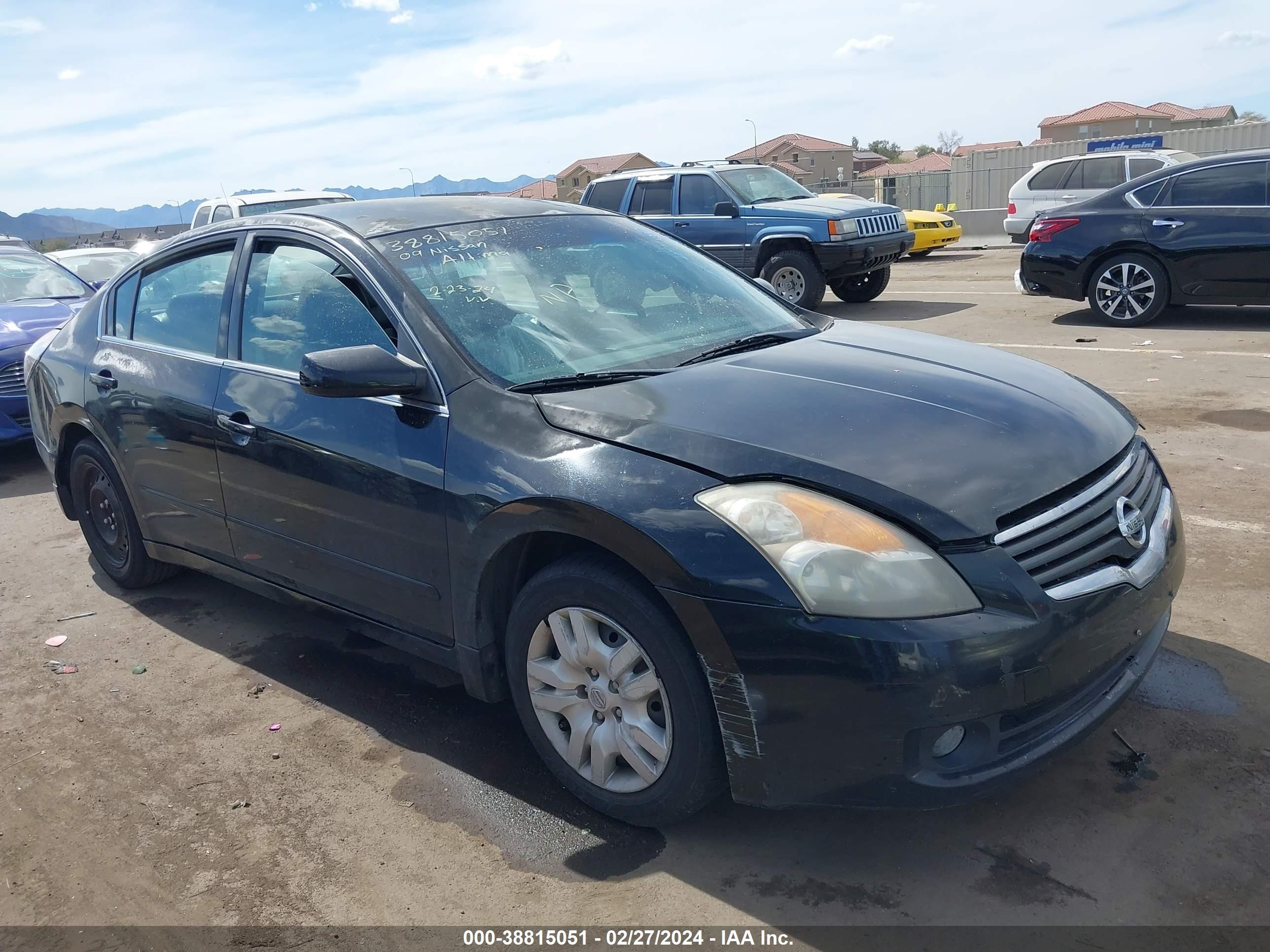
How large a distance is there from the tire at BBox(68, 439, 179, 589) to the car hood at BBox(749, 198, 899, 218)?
9193mm

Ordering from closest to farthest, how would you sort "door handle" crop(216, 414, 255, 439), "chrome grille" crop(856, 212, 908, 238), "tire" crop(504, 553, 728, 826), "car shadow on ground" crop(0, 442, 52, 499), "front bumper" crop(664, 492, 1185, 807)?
"front bumper" crop(664, 492, 1185, 807), "tire" crop(504, 553, 728, 826), "door handle" crop(216, 414, 255, 439), "car shadow on ground" crop(0, 442, 52, 499), "chrome grille" crop(856, 212, 908, 238)

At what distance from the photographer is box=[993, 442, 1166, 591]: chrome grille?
8.32 ft

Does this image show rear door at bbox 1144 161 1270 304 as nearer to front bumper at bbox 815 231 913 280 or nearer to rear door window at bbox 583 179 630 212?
front bumper at bbox 815 231 913 280

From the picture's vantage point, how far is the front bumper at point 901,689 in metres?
2.38

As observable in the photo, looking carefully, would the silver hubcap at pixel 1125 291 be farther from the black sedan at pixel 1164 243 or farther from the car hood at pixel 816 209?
the car hood at pixel 816 209

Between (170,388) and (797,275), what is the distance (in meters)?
9.41

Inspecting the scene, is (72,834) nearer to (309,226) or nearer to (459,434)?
(459,434)

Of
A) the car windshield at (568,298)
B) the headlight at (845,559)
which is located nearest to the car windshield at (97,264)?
the car windshield at (568,298)

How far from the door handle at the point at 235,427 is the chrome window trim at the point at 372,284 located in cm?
21

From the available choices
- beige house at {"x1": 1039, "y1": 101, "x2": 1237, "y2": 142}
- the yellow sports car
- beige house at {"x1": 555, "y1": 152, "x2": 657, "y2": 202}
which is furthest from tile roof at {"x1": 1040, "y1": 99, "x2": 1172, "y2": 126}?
the yellow sports car

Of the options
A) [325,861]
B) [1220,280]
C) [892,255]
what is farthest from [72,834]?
[892,255]

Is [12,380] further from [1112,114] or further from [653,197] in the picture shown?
[1112,114]

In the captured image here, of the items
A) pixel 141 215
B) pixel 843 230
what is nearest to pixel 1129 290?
pixel 843 230

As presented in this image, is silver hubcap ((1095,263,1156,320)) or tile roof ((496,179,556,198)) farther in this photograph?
tile roof ((496,179,556,198))
